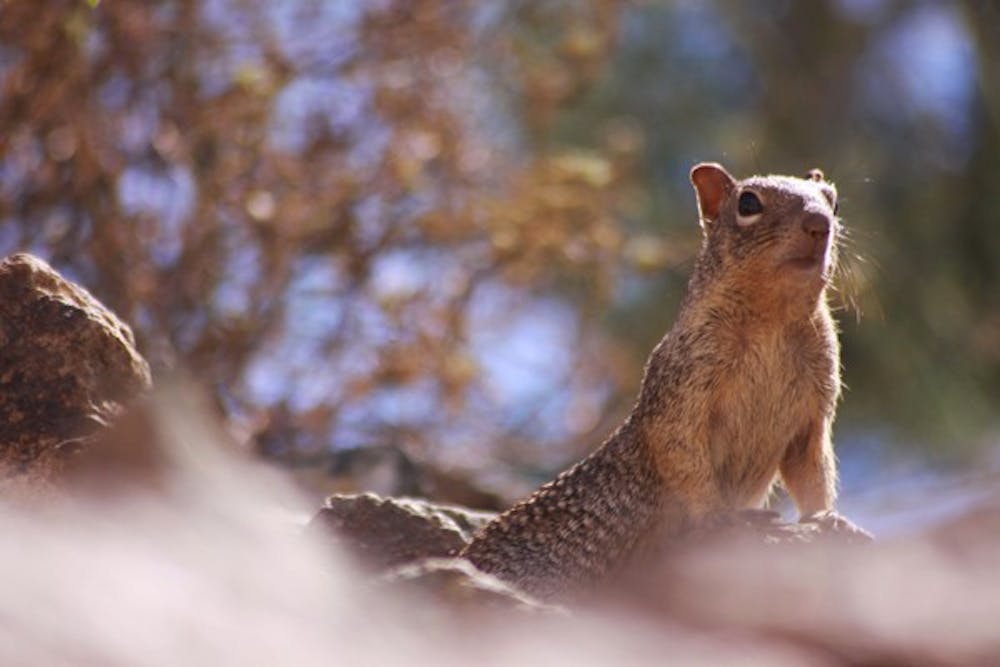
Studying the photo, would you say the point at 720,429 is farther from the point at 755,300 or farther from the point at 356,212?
the point at 356,212

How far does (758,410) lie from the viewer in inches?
230

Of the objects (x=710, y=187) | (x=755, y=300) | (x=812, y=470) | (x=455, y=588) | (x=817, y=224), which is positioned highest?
(x=710, y=187)

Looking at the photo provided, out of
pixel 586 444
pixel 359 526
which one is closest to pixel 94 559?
pixel 359 526

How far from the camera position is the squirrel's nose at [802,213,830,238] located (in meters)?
5.83

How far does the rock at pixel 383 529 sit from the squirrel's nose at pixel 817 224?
1664mm

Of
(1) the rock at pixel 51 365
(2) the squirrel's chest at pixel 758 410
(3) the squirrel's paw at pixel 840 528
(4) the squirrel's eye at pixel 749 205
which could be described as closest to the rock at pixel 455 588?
(3) the squirrel's paw at pixel 840 528

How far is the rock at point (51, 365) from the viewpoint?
5406mm

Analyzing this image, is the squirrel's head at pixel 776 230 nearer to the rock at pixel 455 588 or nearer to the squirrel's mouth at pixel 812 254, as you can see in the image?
the squirrel's mouth at pixel 812 254

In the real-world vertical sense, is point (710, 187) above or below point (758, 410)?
above

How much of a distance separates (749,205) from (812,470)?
39.7 inches

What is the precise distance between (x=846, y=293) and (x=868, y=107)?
46.0ft

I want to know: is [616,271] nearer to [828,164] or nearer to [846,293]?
[846,293]

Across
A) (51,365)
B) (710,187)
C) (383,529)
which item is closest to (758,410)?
(710,187)

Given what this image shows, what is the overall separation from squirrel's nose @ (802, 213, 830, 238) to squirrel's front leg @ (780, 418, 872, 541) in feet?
2.13
